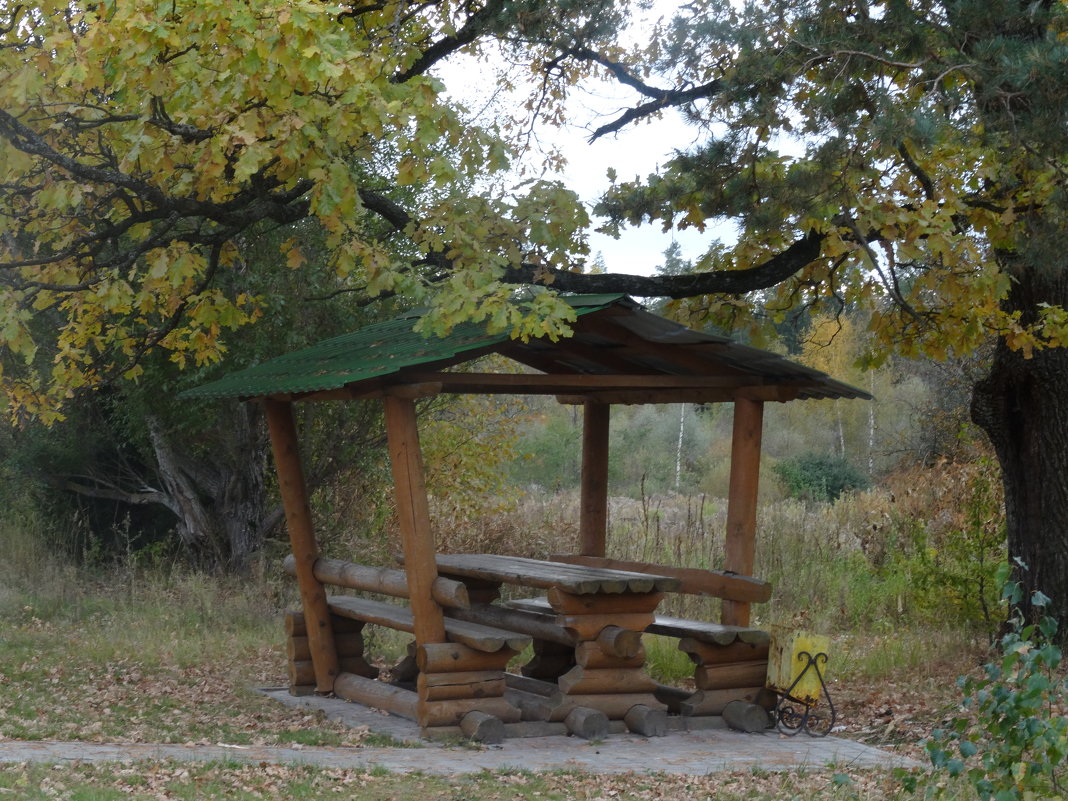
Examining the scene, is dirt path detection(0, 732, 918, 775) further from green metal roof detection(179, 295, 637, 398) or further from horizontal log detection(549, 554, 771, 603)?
green metal roof detection(179, 295, 637, 398)

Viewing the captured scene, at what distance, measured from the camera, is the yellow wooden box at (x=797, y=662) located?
8.12m

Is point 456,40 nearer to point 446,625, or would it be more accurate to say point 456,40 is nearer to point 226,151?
point 226,151

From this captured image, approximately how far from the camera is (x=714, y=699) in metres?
8.29

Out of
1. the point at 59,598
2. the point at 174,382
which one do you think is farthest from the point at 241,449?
the point at 59,598

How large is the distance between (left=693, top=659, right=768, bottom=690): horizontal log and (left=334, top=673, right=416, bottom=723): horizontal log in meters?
1.97

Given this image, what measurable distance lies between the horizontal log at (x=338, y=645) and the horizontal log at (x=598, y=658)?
2.47 m

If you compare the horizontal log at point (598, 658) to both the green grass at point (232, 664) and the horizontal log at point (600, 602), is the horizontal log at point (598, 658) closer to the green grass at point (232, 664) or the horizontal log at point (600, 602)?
the horizontal log at point (600, 602)

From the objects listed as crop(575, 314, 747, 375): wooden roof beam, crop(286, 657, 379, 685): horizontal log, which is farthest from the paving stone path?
crop(575, 314, 747, 375): wooden roof beam

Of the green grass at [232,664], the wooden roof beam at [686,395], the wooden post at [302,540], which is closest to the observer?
the green grass at [232,664]

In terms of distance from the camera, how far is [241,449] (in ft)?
45.9

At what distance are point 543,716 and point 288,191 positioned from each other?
4196 millimetres

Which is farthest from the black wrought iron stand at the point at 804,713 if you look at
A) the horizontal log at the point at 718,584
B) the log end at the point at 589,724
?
the log end at the point at 589,724

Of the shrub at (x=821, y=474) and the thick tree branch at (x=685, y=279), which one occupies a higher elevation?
the thick tree branch at (x=685, y=279)

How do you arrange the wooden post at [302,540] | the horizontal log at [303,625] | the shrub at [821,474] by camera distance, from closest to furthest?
1. the wooden post at [302,540]
2. the horizontal log at [303,625]
3. the shrub at [821,474]
